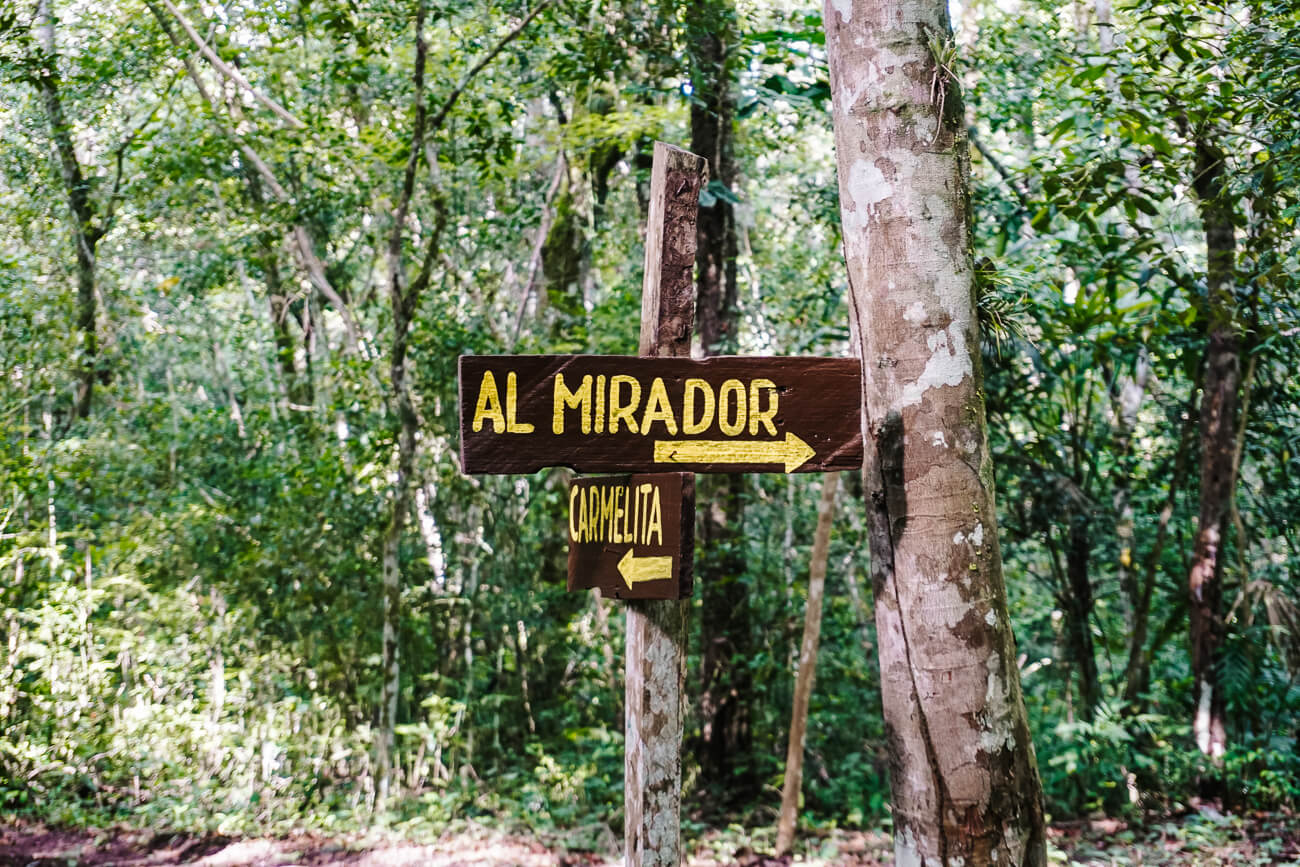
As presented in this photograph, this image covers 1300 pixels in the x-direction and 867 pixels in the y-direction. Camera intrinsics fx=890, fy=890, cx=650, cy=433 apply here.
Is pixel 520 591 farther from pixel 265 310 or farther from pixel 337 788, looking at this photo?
pixel 265 310

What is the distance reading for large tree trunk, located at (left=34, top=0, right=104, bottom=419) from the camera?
6.39 meters

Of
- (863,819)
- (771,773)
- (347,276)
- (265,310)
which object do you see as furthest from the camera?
(265,310)

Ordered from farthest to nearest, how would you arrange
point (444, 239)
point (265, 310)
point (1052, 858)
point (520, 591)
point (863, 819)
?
point (265, 310)
point (444, 239)
point (520, 591)
point (863, 819)
point (1052, 858)

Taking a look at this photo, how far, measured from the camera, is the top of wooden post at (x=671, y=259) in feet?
6.33

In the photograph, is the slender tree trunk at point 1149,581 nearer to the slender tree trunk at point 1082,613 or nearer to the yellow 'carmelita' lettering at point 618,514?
the slender tree trunk at point 1082,613

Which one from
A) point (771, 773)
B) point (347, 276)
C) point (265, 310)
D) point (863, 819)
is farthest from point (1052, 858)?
point (265, 310)

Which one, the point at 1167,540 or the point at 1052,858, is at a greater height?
the point at 1167,540

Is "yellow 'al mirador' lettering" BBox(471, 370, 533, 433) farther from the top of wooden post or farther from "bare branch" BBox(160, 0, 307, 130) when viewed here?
"bare branch" BBox(160, 0, 307, 130)

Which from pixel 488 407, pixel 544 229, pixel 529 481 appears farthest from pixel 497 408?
pixel 544 229

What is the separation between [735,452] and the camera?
1837 millimetres

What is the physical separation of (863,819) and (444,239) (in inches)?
186

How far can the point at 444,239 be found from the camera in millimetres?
6512

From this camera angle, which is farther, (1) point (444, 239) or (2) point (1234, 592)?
(1) point (444, 239)

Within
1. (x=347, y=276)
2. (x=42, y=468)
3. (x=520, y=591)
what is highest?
(x=347, y=276)
